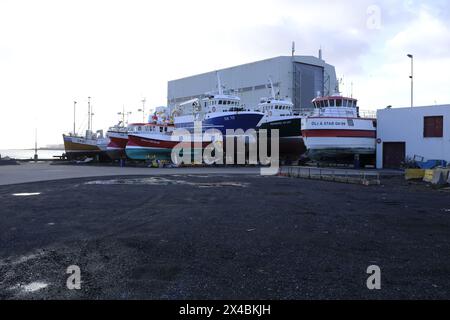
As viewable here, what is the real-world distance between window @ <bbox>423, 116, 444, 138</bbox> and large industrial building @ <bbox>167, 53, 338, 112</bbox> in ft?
79.4

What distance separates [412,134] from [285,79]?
94.8 feet

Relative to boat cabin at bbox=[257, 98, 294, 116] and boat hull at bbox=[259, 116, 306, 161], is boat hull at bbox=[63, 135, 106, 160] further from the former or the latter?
boat hull at bbox=[259, 116, 306, 161]

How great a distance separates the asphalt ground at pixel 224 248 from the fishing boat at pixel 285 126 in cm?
2824

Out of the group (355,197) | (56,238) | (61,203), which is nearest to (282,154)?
(355,197)

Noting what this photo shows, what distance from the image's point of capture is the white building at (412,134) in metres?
29.9

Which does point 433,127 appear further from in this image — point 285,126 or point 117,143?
point 117,143

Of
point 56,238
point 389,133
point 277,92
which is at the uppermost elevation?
point 277,92

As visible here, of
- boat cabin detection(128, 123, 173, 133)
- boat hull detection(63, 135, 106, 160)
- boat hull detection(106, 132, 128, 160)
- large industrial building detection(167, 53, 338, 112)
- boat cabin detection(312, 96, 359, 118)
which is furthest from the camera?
boat hull detection(63, 135, 106, 160)

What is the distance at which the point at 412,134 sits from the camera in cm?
3170

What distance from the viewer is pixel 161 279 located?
531cm

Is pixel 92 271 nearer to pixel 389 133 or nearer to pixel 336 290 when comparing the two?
pixel 336 290

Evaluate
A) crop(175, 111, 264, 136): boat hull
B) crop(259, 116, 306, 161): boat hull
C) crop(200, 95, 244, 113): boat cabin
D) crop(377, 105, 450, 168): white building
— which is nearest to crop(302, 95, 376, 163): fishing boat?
crop(377, 105, 450, 168): white building

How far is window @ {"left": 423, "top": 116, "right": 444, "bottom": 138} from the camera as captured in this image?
30.0 meters

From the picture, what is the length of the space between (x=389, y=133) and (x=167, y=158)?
2475 centimetres
